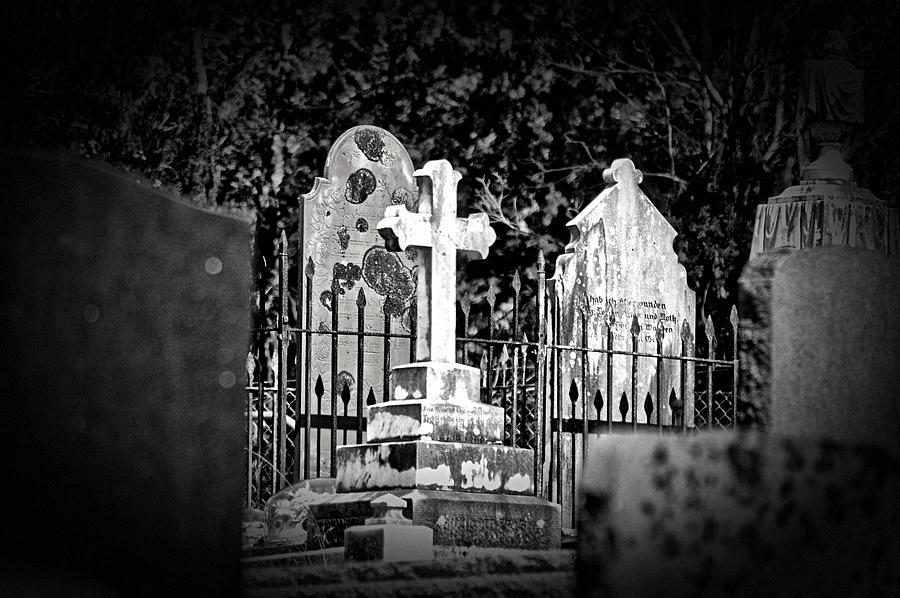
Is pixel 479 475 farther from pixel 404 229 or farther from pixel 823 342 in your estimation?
pixel 823 342

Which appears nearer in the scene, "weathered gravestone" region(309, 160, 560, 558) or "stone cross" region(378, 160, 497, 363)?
"weathered gravestone" region(309, 160, 560, 558)

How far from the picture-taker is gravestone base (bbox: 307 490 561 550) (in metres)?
6.31

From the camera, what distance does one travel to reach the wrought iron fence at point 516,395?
7980 mm

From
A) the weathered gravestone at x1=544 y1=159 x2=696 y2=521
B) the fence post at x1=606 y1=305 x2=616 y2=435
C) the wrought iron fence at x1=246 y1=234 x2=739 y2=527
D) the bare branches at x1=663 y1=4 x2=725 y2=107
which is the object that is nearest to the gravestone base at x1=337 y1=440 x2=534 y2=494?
the wrought iron fence at x1=246 y1=234 x2=739 y2=527

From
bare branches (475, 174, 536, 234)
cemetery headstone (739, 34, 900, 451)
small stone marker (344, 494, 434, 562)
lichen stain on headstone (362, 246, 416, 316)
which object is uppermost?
bare branches (475, 174, 536, 234)

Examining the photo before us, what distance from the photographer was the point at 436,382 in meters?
6.79

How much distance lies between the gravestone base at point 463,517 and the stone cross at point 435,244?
856mm

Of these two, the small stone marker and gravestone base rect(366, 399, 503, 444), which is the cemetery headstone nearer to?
the small stone marker

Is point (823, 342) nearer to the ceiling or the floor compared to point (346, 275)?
nearer to the floor

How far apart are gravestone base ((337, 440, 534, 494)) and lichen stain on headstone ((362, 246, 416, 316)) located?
3.07 meters

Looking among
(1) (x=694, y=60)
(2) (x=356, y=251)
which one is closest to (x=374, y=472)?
(2) (x=356, y=251)

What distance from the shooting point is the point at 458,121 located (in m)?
14.0

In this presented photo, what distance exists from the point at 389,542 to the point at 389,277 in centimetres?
428

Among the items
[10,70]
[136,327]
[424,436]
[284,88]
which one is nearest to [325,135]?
[284,88]
